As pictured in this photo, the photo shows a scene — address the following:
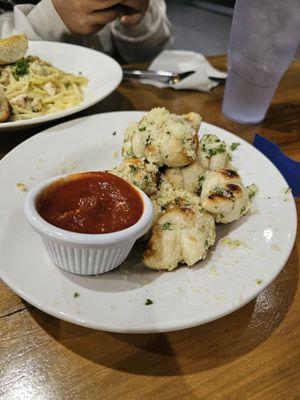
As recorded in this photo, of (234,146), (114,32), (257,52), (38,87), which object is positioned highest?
(257,52)

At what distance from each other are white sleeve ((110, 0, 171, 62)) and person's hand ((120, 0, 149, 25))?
23cm

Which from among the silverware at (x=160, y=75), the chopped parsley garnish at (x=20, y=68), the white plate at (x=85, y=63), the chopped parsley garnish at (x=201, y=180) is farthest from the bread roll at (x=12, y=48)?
the chopped parsley garnish at (x=201, y=180)

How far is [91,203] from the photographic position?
126cm

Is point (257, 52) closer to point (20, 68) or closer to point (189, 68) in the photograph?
point (189, 68)

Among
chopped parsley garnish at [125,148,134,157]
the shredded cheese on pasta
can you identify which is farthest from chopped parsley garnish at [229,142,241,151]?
the shredded cheese on pasta

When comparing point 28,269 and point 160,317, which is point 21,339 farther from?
point 160,317

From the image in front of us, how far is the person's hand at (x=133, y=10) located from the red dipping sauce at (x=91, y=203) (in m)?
2.10

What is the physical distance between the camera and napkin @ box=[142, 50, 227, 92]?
2859 millimetres

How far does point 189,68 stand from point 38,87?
126 centimetres

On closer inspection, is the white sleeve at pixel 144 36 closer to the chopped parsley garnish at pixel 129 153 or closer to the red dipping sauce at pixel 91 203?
the chopped parsley garnish at pixel 129 153

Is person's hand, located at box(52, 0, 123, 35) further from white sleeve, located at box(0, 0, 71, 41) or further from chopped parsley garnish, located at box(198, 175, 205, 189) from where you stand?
chopped parsley garnish, located at box(198, 175, 205, 189)

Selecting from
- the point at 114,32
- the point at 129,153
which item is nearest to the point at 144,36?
the point at 114,32

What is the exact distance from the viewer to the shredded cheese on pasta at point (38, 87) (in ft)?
7.63

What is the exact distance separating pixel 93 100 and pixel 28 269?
1.28 m
